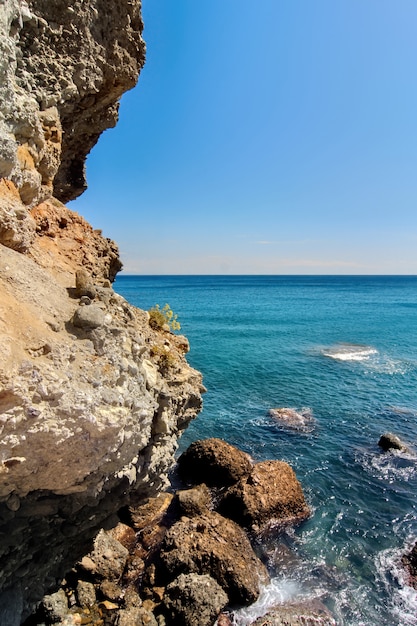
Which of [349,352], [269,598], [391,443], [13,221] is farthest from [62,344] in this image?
[349,352]

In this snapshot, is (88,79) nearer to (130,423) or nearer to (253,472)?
(130,423)

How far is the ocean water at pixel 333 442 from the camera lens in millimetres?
13930

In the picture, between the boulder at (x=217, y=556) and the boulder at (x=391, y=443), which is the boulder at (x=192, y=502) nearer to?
the boulder at (x=217, y=556)

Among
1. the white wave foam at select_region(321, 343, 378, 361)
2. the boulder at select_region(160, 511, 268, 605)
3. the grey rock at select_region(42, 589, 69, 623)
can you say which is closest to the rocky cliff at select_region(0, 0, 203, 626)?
the grey rock at select_region(42, 589, 69, 623)

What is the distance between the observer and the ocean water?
13.9 metres

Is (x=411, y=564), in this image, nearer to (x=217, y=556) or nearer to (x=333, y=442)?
(x=217, y=556)

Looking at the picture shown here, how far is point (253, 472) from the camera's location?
17.9m

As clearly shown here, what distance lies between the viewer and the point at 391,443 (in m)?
22.7

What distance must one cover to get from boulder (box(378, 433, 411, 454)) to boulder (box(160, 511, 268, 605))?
39.8 feet

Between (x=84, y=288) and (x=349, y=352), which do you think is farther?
(x=349, y=352)

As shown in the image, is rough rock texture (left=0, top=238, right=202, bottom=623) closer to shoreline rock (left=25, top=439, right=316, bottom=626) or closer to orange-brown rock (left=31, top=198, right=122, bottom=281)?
orange-brown rock (left=31, top=198, right=122, bottom=281)

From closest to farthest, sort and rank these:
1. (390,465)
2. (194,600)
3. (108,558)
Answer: (194,600), (108,558), (390,465)

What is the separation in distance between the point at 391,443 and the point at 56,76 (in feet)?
80.1

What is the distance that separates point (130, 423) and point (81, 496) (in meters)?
2.20
